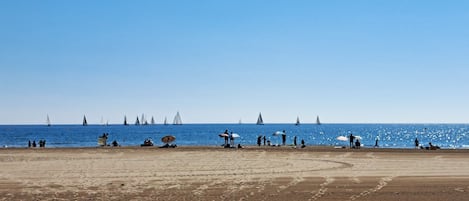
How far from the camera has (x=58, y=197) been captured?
1936cm

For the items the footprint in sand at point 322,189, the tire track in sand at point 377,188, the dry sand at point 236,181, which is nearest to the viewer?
the footprint in sand at point 322,189

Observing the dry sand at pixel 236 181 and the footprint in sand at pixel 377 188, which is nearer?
the footprint in sand at pixel 377 188

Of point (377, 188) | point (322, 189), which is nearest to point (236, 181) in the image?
point (322, 189)

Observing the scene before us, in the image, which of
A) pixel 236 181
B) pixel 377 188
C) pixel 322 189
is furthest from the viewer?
pixel 236 181

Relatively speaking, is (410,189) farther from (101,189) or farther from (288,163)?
(288,163)

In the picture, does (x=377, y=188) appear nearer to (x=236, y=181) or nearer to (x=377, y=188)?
(x=377, y=188)

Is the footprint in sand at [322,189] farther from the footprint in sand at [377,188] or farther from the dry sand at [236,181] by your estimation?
the footprint in sand at [377,188]

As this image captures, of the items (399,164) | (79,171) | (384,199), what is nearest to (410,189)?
(384,199)

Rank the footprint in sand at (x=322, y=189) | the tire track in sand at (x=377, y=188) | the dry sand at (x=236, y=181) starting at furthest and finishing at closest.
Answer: the dry sand at (x=236, y=181) < the tire track in sand at (x=377, y=188) < the footprint in sand at (x=322, y=189)

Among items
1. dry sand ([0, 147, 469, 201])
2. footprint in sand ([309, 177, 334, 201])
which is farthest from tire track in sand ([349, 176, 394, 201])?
footprint in sand ([309, 177, 334, 201])

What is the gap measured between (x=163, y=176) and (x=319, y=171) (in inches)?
300

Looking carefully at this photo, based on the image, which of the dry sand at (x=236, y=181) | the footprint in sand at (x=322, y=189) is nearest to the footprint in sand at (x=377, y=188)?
the dry sand at (x=236, y=181)

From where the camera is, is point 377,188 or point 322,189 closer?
point 322,189

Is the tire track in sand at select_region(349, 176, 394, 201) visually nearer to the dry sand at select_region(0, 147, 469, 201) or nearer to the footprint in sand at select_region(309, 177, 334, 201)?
the dry sand at select_region(0, 147, 469, 201)
